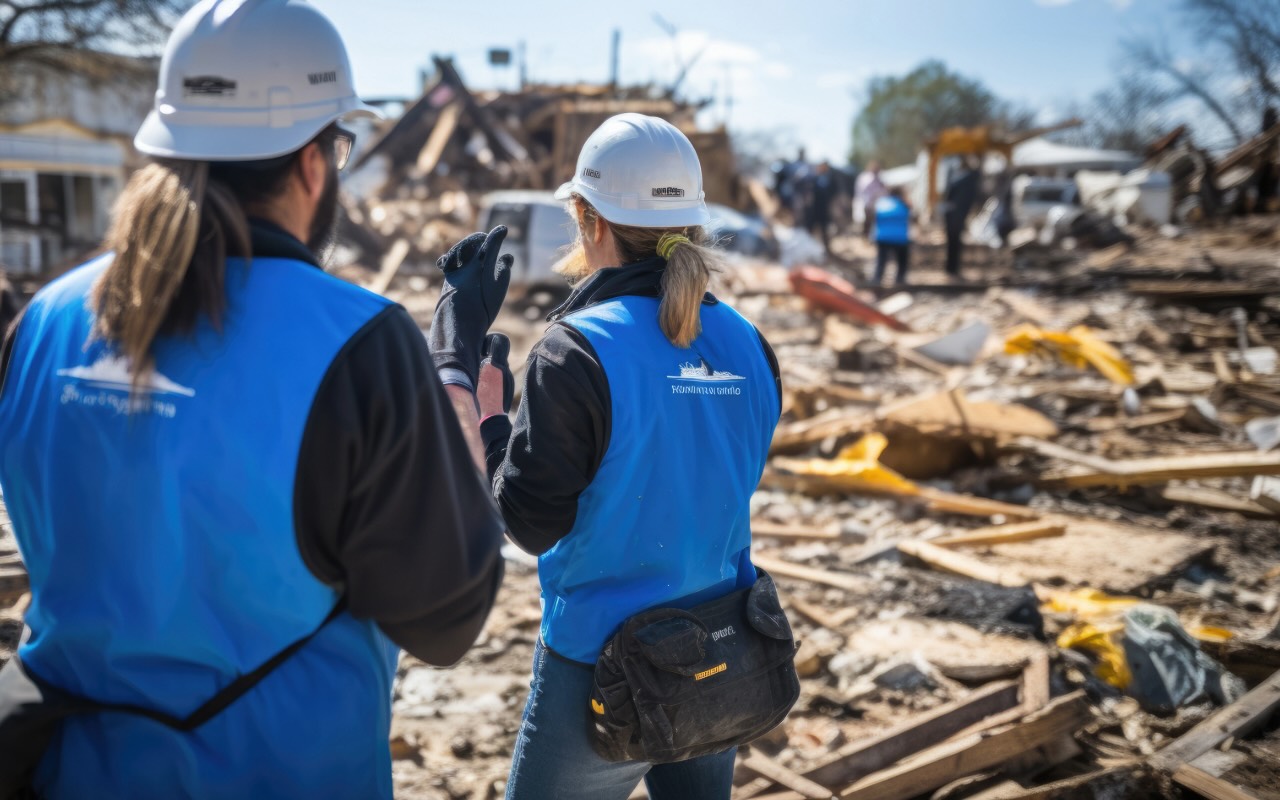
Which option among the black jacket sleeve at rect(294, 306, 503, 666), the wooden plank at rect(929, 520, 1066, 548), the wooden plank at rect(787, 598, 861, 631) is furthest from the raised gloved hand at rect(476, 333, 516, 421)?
the wooden plank at rect(929, 520, 1066, 548)

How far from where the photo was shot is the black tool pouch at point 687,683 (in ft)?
6.33

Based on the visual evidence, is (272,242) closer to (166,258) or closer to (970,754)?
(166,258)

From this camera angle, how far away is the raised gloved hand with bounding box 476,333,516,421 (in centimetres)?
220

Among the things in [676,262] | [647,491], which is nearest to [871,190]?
[676,262]

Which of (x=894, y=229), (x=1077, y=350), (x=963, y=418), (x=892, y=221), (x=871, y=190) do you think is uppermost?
(x=871, y=190)

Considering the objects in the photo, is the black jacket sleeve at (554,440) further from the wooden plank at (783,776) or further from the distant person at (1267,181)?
the distant person at (1267,181)

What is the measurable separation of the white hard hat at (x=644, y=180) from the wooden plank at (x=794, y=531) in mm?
4486

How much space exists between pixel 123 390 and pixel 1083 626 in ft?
15.2

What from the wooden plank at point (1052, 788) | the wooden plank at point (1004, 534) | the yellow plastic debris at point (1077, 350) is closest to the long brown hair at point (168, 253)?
the wooden plank at point (1052, 788)

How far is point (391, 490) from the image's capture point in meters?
1.41

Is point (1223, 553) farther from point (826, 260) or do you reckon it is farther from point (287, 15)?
point (826, 260)

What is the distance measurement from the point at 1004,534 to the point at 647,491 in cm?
505

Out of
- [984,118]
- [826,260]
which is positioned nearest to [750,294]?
[826,260]

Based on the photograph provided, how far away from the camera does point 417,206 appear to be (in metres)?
23.1
